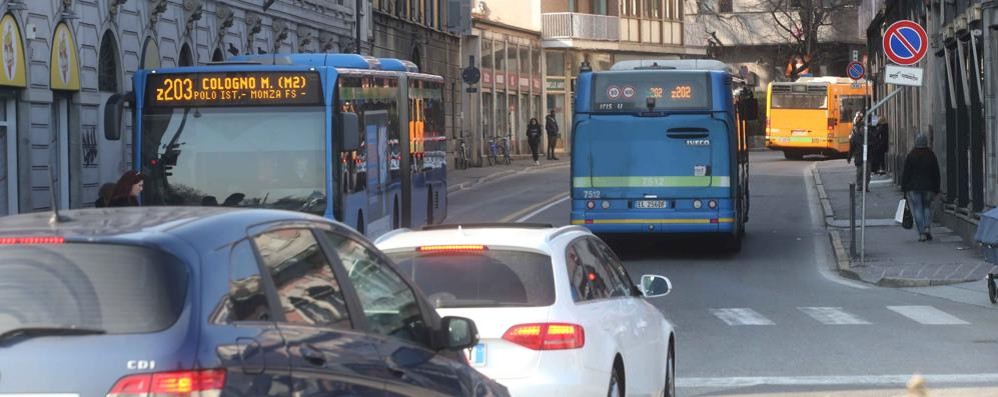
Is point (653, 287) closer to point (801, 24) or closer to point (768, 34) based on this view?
point (801, 24)

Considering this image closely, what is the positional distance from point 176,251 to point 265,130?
41.7 feet

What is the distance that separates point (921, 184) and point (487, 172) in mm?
28518

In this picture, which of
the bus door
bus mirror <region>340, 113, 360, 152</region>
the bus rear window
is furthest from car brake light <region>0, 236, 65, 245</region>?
the bus rear window

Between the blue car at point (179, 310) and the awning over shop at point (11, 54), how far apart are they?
59.7 feet

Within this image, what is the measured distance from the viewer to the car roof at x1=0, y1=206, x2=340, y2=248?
4695 millimetres

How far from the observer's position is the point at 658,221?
22.5 meters

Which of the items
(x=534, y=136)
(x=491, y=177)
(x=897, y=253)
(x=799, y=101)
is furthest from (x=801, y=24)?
(x=897, y=253)

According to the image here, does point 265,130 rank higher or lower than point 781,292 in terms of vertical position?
higher

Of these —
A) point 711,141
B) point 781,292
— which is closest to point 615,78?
point 711,141

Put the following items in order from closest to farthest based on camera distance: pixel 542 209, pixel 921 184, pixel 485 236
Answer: pixel 485 236 → pixel 921 184 → pixel 542 209

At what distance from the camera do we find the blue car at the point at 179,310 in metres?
4.34

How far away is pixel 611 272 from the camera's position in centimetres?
916

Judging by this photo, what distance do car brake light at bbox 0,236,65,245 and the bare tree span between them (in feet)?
244

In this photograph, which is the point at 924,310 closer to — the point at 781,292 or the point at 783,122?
the point at 781,292
